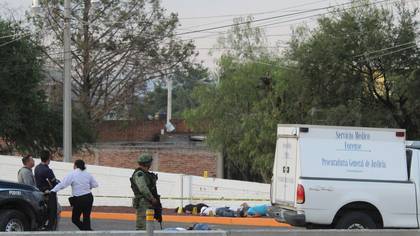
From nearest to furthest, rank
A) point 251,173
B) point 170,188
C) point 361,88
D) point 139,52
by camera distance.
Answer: point 170,188 < point 361,88 < point 251,173 < point 139,52

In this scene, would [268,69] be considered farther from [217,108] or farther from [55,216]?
[55,216]

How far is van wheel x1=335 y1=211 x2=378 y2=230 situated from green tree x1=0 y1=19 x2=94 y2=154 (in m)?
20.5

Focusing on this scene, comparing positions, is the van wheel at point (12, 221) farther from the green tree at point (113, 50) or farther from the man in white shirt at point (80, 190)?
the green tree at point (113, 50)

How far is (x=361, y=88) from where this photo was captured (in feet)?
89.2

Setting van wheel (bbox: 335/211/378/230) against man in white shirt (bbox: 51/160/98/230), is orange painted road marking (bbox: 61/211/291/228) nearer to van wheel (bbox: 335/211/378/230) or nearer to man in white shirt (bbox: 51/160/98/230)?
van wheel (bbox: 335/211/378/230)

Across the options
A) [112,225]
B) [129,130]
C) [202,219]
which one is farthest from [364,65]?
[129,130]

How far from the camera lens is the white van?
12.1 metres

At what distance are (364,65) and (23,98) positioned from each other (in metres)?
14.5

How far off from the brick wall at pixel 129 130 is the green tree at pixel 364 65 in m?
23.7

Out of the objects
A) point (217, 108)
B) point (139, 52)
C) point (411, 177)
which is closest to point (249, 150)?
point (217, 108)

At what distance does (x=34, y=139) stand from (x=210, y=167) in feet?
35.2

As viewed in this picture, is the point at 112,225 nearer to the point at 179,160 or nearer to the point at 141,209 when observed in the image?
the point at 141,209

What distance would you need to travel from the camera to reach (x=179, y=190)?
2534 centimetres

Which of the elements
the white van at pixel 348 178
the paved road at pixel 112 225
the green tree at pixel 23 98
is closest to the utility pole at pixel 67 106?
the green tree at pixel 23 98
